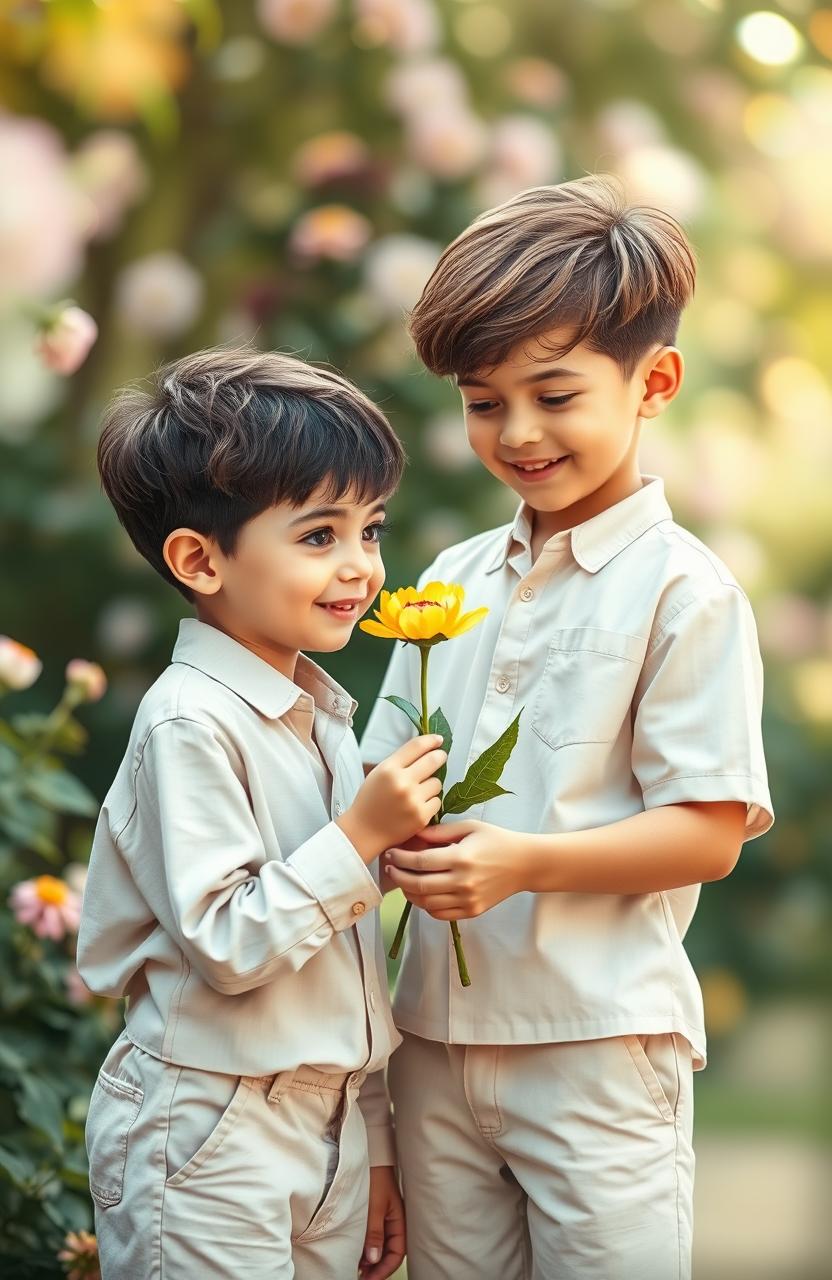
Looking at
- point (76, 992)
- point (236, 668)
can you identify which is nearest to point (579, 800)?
point (236, 668)

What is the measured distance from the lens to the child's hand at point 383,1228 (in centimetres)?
176

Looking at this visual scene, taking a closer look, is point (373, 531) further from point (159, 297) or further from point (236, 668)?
point (159, 297)

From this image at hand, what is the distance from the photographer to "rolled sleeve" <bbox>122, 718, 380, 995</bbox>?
4.84 ft

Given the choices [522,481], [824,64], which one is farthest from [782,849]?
[522,481]

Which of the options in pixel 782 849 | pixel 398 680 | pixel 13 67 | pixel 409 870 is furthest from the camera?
pixel 782 849

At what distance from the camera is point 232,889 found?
1.50 m

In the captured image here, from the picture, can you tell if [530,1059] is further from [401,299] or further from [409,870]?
[401,299]

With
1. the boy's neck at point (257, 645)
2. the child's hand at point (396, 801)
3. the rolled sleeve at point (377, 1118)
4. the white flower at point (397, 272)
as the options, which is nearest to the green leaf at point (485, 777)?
the child's hand at point (396, 801)

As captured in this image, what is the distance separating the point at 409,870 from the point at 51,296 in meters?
1.87

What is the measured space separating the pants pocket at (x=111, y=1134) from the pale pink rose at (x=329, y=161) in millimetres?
1938

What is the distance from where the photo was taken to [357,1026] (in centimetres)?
160

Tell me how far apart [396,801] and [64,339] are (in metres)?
0.95

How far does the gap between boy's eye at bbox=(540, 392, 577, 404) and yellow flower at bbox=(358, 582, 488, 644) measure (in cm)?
23

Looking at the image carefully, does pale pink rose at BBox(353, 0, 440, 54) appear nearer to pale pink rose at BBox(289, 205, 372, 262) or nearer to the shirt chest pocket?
pale pink rose at BBox(289, 205, 372, 262)
